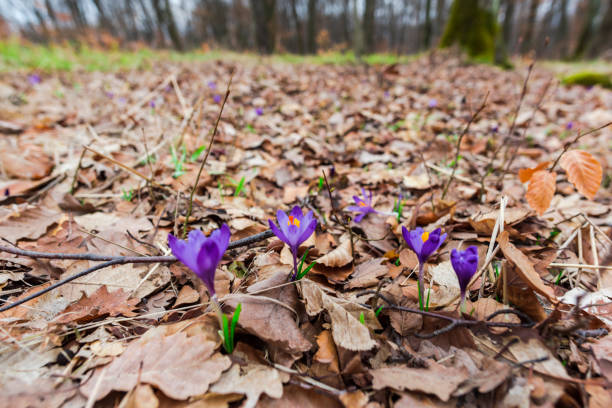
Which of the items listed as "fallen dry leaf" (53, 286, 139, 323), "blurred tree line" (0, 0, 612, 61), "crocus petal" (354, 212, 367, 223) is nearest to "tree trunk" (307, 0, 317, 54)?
"blurred tree line" (0, 0, 612, 61)

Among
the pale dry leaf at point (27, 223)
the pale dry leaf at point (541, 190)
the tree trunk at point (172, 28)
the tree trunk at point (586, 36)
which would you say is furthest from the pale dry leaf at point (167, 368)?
the tree trunk at point (586, 36)

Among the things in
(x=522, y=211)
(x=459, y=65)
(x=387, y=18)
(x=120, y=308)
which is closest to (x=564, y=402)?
(x=522, y=211)

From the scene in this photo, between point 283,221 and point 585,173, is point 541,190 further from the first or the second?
point 283,221

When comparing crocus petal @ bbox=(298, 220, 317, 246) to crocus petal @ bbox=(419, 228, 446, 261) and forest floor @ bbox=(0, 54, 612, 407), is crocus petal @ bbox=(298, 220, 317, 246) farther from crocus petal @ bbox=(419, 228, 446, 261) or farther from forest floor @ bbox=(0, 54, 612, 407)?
crocus petal @ bbox=(419, 228, 446, 261)

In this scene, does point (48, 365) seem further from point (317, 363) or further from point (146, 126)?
point (146, 126)

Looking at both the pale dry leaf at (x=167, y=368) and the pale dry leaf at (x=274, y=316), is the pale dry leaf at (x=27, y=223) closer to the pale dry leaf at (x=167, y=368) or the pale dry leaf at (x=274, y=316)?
the pale dry leaf at (x=167, y=368)

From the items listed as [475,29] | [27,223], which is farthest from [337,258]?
[475,29]
